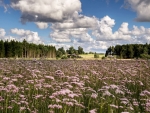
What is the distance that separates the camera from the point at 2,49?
92062 millimetres

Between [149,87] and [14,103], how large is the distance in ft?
22.1

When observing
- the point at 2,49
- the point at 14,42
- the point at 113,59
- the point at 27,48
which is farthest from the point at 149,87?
the point at 27,48

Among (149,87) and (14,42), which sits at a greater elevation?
(14,42)

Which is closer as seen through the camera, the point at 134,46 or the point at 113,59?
the point at 113,59

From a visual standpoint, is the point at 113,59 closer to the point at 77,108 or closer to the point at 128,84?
the point at 128,84

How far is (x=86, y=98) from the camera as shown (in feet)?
27.3

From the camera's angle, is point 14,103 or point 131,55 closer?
point 14,103

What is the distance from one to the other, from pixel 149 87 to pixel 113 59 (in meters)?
8.42

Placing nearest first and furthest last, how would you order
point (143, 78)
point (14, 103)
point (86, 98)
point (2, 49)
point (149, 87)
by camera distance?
point (14, 103) → point (86, 98) → point (149, 87) → point (143, 78) → point (2, 49)

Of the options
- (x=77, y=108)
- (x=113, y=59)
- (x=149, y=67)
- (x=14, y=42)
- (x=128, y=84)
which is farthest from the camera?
(x=14, y=42)

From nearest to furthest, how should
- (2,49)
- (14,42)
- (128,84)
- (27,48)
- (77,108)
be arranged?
(77,108) < (128,84) < (2,49) < (14,42) < (27,48)

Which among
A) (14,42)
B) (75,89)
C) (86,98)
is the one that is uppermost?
(14,42)

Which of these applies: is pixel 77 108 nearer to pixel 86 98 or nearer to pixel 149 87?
pixel 86 98

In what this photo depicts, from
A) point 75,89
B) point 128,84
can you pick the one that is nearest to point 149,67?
point 128,84
